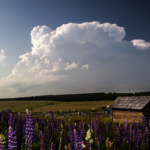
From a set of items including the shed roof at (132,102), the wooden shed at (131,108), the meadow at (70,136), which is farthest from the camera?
the shed roof at (132,102)

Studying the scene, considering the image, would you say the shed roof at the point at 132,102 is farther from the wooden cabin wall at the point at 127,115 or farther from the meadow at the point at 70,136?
the meadow at the point at 70,136

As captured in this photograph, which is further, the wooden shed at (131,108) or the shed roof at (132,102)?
the shed roof at (132,102)

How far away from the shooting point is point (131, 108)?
20172mm

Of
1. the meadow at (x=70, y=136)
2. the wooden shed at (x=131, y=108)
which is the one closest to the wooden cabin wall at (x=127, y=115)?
the wooden shed at (x=131, y=108)

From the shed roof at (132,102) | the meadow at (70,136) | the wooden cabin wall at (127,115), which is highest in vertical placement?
the meadow at (70,136)

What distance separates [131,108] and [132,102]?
1.23 metres

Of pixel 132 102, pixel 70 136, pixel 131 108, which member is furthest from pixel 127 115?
pixel 70 136

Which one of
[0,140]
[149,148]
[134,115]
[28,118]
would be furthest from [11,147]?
[134,115]

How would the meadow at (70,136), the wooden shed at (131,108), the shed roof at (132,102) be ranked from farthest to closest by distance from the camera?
the shed roof at (132,102)
the wooden shed at (131,108)
the meadow at (70,136)

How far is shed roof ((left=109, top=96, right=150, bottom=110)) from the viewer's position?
779 inches

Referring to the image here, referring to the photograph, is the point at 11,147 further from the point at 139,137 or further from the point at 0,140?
the point at 139,137

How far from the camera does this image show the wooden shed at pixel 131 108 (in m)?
19.5

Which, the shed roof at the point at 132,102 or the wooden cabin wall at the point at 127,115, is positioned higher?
the shed roof at the point at 132,102

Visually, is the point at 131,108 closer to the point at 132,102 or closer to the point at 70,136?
the point at 132,102
